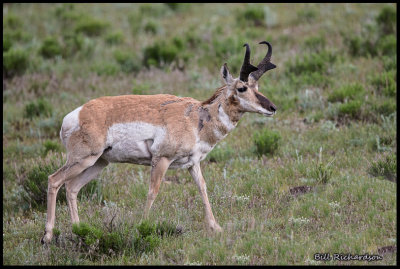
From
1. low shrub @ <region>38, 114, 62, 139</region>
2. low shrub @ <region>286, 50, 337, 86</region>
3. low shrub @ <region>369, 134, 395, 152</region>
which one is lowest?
low shrub @ <region>38, 114, 62, 139</region>

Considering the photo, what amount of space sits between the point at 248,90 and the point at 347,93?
5146 mm

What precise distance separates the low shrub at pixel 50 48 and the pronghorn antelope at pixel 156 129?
914 centimetres

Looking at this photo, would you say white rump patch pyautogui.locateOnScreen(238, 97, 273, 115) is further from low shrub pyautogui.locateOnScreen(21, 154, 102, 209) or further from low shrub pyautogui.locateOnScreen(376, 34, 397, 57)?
low shrub pyautogui.locateOnScreen(376, 34, 397, 57)

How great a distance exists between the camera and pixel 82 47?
1639cm

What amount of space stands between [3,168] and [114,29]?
8800 millimetres

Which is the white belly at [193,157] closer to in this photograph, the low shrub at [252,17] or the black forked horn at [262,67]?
the black forked horn at [262,67]

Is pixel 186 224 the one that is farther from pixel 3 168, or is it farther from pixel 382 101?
pixel 382 101

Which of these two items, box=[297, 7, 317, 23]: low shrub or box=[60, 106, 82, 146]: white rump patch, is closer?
box=[60, 106, 82, 146]: white rump patch

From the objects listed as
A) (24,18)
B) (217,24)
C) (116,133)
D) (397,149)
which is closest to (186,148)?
(116,133)

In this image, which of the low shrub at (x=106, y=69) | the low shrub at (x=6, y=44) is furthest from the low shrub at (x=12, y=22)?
the low shrub at (x=106, y=69)

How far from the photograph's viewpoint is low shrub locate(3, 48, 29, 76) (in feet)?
48.7

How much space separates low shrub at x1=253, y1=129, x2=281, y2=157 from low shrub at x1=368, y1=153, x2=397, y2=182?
176cm

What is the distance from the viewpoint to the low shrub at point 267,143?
A: 10.1m
